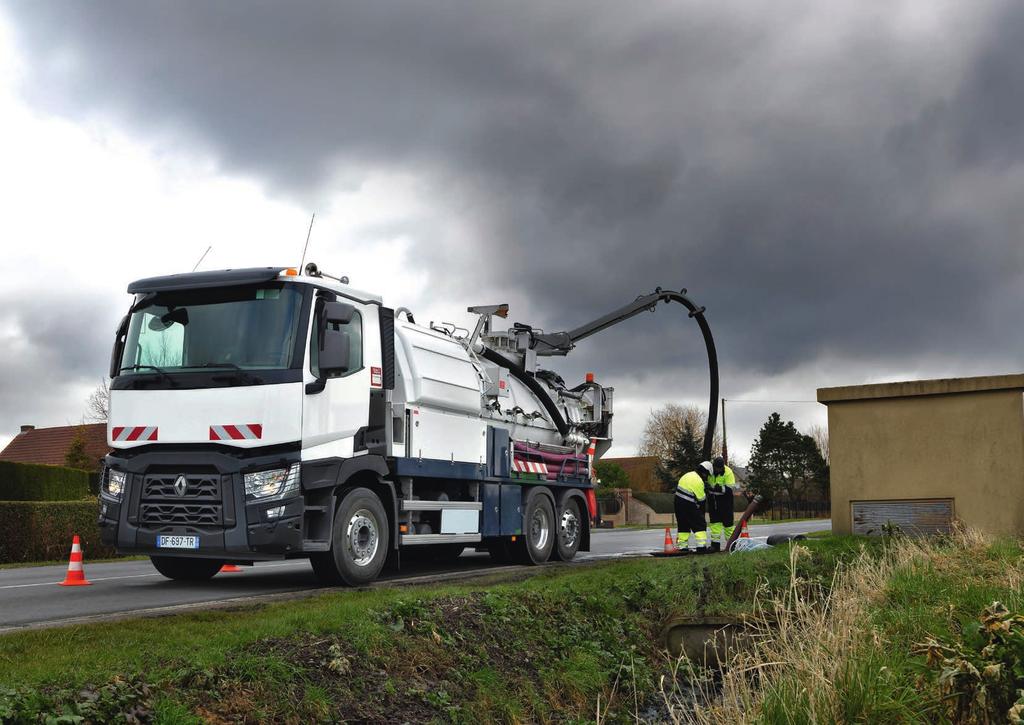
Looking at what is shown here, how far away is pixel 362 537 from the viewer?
10.6 meters

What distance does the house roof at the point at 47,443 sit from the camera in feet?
149

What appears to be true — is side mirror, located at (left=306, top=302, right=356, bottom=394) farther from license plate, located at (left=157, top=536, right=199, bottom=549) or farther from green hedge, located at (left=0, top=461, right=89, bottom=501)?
green hedge, located at (left=0, top=461, right=89, bottom=501)

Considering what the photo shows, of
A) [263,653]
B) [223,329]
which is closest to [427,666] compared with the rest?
[263,653]

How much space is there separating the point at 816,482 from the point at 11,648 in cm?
7013

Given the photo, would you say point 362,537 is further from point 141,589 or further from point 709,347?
point 709,347

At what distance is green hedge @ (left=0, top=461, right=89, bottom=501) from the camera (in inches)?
916

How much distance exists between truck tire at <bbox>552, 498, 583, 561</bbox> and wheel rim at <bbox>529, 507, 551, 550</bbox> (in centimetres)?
27

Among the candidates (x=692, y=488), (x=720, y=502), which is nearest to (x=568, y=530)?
(x=692, y=488)

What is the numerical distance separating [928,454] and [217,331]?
9411 millimetres

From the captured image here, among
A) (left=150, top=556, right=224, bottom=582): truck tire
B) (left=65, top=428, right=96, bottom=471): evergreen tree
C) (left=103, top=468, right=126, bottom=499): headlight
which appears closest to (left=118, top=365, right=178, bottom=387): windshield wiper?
(left=103, top=468, right=126, bottom=499): headlight

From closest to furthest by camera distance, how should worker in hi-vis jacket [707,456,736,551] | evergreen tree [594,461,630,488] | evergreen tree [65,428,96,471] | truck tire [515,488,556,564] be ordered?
1. truck tire [515,488,556,564]
2. worker in hi-vis jacket [707,456,736,551]
3. evergreen tree [65,428,96,471]
4. evergreen tree [594,461,630,488]

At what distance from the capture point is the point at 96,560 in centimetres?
1792

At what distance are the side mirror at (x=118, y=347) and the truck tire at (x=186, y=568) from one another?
232cm

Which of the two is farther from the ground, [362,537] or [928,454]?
[928,454]
